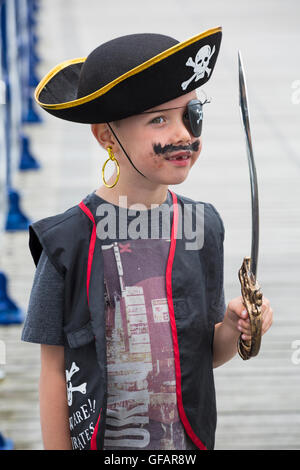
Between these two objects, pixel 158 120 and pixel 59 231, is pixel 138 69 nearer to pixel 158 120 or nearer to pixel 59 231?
pixel 158 120

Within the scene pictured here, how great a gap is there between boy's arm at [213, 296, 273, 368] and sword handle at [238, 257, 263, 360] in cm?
3

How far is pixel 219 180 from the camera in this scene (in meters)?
6.28

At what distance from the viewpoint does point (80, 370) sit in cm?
164

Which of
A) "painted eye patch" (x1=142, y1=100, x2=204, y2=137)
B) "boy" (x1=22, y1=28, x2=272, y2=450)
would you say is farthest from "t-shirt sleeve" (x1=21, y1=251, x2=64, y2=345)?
"painted eye patch" (x1=142, y1=100, x2=204, y2=137)

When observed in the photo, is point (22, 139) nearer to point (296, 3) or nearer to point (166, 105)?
point (166, 105)

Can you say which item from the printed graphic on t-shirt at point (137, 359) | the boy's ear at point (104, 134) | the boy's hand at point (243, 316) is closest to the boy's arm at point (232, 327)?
the boy's hand at point (243, 316)

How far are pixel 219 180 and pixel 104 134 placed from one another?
15.3ft

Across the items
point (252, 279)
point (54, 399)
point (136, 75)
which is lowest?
point (54, 399)

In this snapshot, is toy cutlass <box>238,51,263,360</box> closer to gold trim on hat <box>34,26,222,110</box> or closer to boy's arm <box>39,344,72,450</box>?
gold trim on hat <box>34,26,222,110</box>

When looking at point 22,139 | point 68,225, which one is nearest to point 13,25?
point 22,139

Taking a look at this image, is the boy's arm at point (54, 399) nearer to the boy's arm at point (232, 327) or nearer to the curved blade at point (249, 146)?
the boy's arm at point (232, 327)

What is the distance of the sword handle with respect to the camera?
4.89 ft

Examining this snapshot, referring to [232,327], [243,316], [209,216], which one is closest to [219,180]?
[209,216]

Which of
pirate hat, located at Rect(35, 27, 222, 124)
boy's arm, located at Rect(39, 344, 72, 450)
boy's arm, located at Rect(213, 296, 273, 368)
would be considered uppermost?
pirate hat, located at Rect(35, 27, 222, 124)
